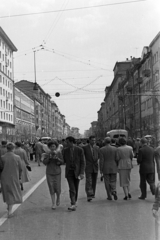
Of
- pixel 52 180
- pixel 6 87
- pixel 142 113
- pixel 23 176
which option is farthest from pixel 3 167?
pixel 6 87

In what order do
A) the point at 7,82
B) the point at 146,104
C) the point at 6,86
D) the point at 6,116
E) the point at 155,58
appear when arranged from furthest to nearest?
the point at 7,82
the point at 6,86
the point at 6,116
the point at 146,104
the point at 155,58

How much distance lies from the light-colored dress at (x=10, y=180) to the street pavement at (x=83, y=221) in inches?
14.7

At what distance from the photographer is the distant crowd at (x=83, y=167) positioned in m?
8.23

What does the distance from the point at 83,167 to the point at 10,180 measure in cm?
176

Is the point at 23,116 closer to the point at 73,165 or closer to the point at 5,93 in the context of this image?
the point at 5,93

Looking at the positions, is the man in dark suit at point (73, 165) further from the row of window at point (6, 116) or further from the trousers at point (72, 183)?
the row of window at point (6, 116)

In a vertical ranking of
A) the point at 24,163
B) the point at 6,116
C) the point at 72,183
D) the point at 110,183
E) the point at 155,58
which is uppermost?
the point at 155,58

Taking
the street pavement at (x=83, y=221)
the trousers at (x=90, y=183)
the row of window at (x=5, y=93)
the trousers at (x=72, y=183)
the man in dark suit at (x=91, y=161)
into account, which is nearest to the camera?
the street pavement at (x=83, y=221)

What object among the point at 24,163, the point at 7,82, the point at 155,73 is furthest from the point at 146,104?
the point at 24,163

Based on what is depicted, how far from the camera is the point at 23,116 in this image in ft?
313

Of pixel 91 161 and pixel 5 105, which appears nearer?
pixel 91 161

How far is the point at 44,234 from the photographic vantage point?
6.20m

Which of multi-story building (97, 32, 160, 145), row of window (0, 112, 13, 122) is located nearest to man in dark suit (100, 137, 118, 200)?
multi-story building (97, 32, 160, 145)

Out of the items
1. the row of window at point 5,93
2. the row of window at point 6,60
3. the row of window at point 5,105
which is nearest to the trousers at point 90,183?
the row of window at point 5,105
